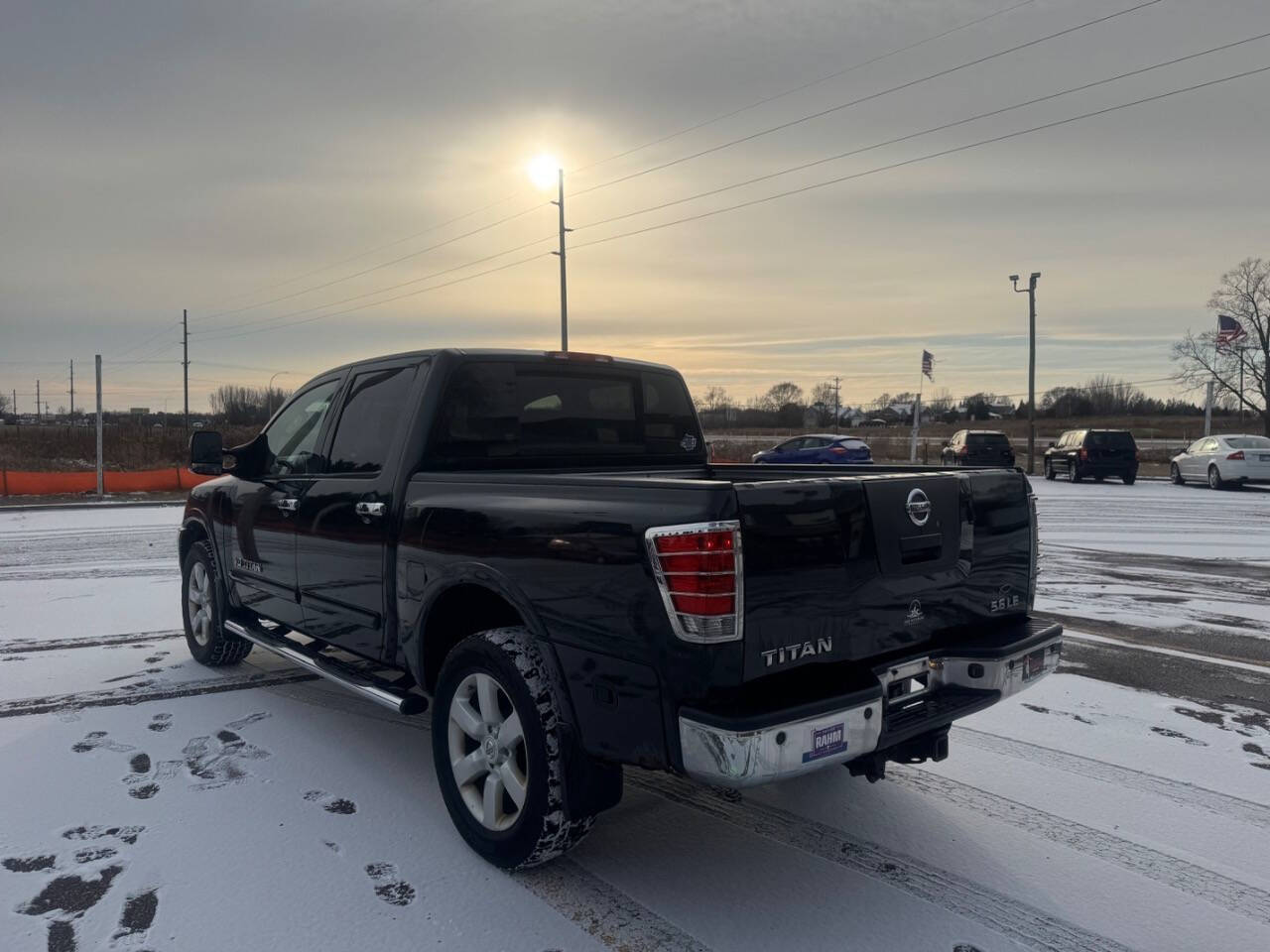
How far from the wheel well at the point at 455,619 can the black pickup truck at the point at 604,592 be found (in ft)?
0.04

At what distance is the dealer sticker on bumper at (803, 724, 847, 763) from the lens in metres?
2.80

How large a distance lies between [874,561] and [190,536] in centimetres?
507

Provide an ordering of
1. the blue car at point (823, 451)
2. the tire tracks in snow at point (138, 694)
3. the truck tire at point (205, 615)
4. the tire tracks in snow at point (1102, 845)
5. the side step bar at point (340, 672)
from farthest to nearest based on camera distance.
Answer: the blue car at point (823, 451)
the truck tire at point (205, 615)
the tire tracks in snow at point (138, 694)
the side step bar at point (340, 672)
the tire tracks in snow at point (1102, 845)

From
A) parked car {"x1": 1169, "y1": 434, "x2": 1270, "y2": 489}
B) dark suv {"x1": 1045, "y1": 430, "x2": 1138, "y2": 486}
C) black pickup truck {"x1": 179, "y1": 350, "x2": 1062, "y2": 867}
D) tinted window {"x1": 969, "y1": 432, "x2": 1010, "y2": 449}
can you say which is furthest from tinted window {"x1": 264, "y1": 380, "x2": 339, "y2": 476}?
tinted window {"x1": 969, "y1": 432, "x2": 1010, "y2": 449}

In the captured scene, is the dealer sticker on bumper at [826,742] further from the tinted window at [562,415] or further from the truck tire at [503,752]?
→ the tinted window at [562,415]

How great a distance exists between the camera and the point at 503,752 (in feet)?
11.1

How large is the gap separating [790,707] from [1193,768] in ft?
8.45

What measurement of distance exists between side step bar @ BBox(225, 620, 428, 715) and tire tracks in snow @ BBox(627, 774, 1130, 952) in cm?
108

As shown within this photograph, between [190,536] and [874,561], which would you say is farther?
[190,536]

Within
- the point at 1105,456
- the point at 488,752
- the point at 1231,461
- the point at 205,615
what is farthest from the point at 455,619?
the point at 1105,456

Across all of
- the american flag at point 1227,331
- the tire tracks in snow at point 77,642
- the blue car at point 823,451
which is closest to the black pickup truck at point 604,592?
the tire tracks in snow at point 77,642

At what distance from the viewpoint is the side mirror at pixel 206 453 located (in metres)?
5.36

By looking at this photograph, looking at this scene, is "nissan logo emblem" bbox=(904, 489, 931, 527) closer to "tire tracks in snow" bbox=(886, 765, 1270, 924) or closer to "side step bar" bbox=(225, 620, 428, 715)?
"tire tracks in snow" bbox=(886, 765, 1270, 924)

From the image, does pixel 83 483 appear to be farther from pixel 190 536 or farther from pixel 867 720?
pixel 867 720
